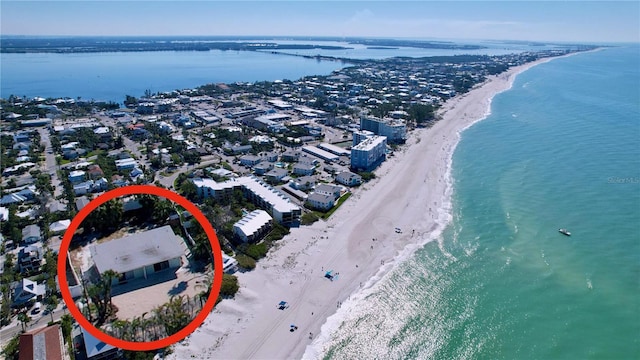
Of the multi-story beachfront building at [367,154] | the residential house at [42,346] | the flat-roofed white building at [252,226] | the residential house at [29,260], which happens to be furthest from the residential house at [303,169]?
the residential house at [42,346]

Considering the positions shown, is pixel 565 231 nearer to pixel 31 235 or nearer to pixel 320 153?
pixel 320 153

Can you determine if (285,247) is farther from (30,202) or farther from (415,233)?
(30,202)

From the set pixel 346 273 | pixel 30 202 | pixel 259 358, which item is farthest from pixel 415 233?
pixel 30 202

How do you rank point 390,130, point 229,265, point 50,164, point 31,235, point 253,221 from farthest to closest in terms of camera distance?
point 390,130 → point 50,164 → point 253,221 → point 31,235 → point 229,265

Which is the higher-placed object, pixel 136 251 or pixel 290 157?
pixel 290 157

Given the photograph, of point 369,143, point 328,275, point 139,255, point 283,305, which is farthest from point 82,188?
point 369,143

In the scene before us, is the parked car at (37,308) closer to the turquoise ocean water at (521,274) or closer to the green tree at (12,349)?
the green tree at (12,349)
